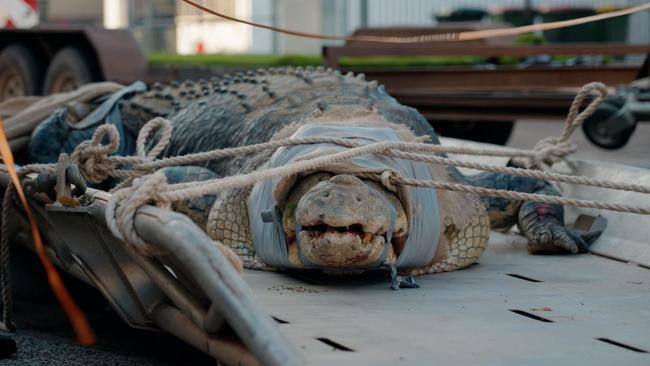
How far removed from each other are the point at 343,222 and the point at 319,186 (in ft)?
0.57

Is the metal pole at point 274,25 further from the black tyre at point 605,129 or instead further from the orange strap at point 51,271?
the orange strap at point 51,271

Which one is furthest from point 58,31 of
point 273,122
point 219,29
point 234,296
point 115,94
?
point 219,29

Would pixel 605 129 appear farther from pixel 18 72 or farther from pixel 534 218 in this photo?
pixel 534 218

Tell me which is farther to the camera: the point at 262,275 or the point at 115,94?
the point at 115,94

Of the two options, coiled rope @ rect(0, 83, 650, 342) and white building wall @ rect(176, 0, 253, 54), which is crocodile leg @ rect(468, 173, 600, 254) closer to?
coiled rope @ rect(0, 83, 650, 342)

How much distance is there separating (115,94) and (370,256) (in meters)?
3.08

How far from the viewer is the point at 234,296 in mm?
2951

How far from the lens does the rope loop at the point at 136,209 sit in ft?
10.9

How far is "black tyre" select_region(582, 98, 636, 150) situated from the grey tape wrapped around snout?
766 centimetres

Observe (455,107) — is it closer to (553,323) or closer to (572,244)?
(572,244)

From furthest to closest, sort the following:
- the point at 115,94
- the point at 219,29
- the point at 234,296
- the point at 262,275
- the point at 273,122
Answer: the point at 219,29 → the point at 115,94 → the point at 273,122 → the point at 262,275 → the point at 234,296

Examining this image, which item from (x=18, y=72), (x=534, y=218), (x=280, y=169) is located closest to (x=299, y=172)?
(x=280, y=169)

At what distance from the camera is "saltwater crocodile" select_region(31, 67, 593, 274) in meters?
4.00

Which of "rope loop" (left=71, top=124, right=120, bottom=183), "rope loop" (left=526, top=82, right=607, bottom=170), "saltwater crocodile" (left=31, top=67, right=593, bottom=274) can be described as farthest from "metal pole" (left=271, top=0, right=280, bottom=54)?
"rope loop" (left=71, top=124, right=120, bottom=183)
